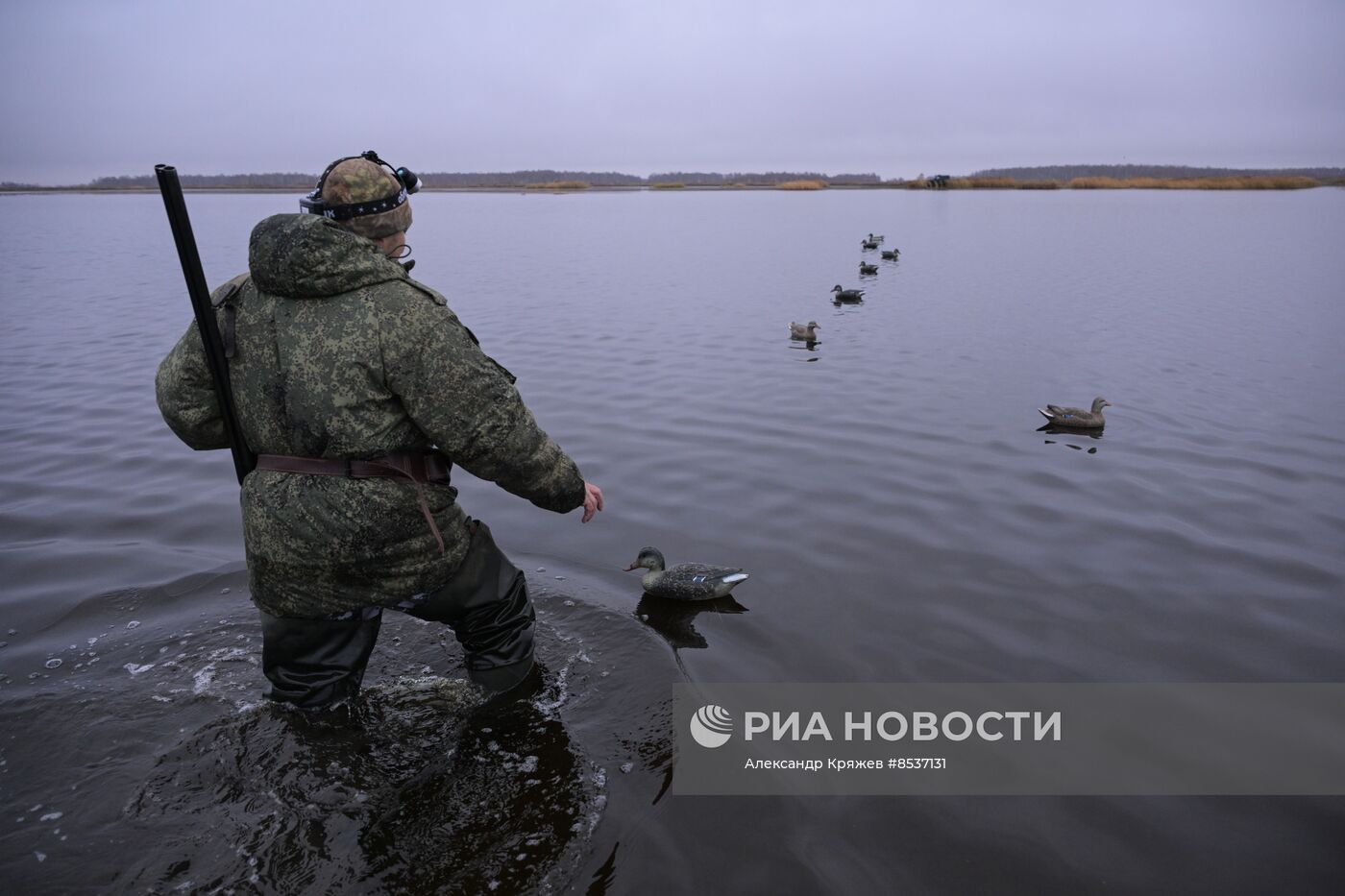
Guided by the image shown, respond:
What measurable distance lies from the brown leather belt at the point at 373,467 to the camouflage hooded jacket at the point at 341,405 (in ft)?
0.12

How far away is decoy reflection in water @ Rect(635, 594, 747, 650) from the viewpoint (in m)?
6.55

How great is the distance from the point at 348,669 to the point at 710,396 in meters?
9.09

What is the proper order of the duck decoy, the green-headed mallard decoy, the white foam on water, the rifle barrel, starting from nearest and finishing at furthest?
the rifle barrel
the white foam on water
the green-headed mallard decoy
the duck decoy

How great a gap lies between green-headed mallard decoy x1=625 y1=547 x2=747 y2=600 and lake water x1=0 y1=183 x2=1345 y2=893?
0.17 meters

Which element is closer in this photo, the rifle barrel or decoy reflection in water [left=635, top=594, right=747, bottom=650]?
the rifle barrel

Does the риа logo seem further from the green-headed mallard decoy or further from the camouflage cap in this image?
the camouflage cap

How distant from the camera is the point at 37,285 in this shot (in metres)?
27.0

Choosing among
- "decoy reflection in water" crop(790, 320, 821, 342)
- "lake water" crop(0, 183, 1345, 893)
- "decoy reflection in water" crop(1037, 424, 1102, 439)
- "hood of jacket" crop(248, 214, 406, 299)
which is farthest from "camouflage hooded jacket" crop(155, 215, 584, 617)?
"decoy reflection in water" crop(790, 320, 821, 342)

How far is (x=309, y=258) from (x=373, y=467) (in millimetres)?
1009

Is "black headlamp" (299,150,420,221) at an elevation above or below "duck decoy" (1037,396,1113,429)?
above

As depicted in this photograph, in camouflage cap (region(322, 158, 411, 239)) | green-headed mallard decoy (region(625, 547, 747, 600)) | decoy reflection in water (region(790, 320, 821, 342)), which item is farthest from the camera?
decoy reflection in water (region(790, 320, 821, 342))

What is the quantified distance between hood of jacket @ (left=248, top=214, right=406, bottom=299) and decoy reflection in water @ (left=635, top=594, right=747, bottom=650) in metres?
3.61

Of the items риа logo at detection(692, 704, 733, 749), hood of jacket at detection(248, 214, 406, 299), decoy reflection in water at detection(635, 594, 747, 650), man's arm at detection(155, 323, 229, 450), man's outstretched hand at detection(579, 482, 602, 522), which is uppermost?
hood of jacket at detection(248, 214, 406, 299)

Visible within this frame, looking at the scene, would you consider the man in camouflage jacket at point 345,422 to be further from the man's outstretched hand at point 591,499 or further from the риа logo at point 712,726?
the риа logo at point 712,726
